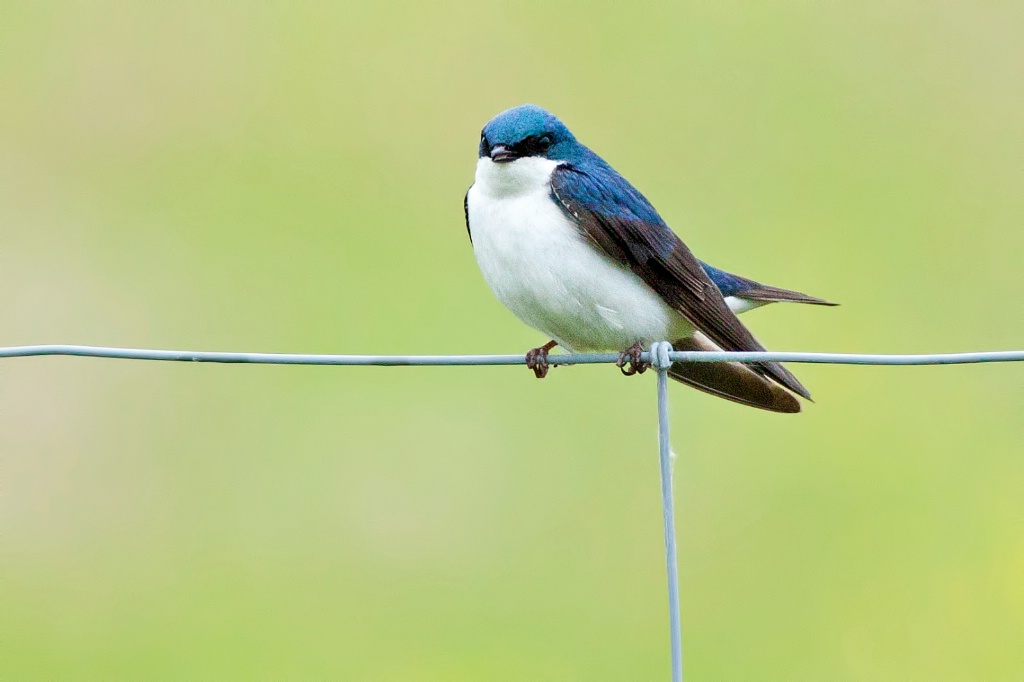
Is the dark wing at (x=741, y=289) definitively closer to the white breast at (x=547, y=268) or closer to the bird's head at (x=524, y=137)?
the white breast at (x=547, y=268)

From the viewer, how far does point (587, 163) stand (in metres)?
3.30

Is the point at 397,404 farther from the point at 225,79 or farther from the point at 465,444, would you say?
the point at 225,79

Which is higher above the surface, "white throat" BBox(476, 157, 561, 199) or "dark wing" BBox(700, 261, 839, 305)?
"white throat" BBox(476, 157, 561, 199)

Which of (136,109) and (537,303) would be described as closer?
(537,303)

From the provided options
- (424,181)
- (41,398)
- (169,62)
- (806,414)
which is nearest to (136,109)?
(169,62)

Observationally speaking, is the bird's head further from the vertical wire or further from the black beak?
the vertical wire

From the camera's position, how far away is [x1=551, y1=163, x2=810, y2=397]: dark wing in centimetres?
312

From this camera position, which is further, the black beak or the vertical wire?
the black beak

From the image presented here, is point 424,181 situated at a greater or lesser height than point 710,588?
greater

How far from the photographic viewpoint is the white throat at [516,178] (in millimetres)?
3162

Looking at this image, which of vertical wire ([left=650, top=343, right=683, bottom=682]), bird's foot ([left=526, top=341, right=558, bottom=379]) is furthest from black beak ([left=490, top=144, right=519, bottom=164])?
vertical wire ([left=650, top=343, right=683, bottom=682])

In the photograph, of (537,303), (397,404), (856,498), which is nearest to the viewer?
(537,303)

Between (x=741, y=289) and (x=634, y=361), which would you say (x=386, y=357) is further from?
(x=741, y=289)

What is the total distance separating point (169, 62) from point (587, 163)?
5.66 metres
